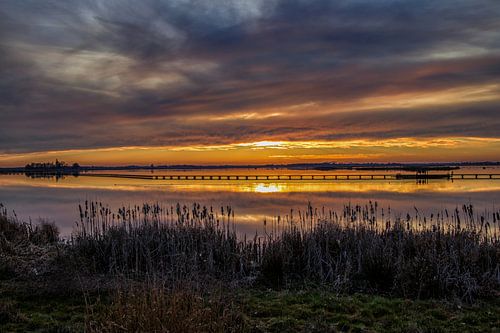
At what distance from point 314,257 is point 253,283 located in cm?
170

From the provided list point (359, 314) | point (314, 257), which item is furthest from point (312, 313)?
point (314, 257)

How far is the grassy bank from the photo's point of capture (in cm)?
652

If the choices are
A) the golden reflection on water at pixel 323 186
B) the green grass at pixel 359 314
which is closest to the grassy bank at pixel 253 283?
the green grass at pixel 359 314

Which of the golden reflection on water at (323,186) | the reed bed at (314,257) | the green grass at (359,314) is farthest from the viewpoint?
the golden reflection on water at (323,186)

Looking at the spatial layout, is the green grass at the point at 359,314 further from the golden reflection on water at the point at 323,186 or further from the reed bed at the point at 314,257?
the golden reflection on water at the point at 323,186

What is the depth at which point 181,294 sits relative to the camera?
5.98 m

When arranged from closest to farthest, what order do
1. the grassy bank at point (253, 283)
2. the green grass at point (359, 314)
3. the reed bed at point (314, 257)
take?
the grassy bank at point (253, 283) < the green grass at point (359, 314) < the reed bed at point (314, 257)

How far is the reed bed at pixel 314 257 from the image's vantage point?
29.4 ft

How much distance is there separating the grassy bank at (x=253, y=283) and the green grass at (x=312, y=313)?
0.9 inches

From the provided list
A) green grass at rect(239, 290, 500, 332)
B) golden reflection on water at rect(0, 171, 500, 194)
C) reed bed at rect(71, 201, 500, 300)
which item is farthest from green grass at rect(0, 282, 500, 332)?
golden reflection on water at rect(0, 171, 500, 194)

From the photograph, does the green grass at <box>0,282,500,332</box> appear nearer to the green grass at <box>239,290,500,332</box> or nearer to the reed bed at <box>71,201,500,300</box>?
the green grass at <box>239,290,500,332</box>

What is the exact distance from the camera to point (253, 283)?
9.93 meters

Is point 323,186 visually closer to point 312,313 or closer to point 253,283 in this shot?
point 253,283

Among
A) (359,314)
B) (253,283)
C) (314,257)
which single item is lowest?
(253,283)
